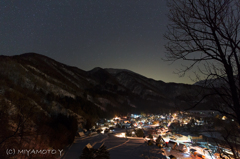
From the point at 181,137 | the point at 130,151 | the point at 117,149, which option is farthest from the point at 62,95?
the point at 181,137

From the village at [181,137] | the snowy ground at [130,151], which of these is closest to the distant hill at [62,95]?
the snowy ground at [130,151]

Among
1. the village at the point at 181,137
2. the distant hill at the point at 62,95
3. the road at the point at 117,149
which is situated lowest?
the village at the point at 181,137

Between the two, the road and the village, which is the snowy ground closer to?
the road

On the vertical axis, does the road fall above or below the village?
above

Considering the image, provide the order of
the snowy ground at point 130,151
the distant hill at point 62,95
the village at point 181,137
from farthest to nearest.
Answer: the village at point 181,137
the distant hill at point 62,95
the snowy ground at point 130,151

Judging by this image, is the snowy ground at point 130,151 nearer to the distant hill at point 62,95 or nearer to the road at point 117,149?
the road at point 117,149

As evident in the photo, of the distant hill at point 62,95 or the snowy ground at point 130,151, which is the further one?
the distant hill at point 62,95

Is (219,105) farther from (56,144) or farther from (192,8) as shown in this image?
(56,144)

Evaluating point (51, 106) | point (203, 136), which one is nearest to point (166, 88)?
point (203, 136)

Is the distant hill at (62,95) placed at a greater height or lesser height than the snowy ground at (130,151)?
greater

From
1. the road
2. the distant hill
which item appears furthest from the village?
the distant hill

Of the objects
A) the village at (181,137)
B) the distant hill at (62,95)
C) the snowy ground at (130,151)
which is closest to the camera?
the snowy ground at (130,151)
